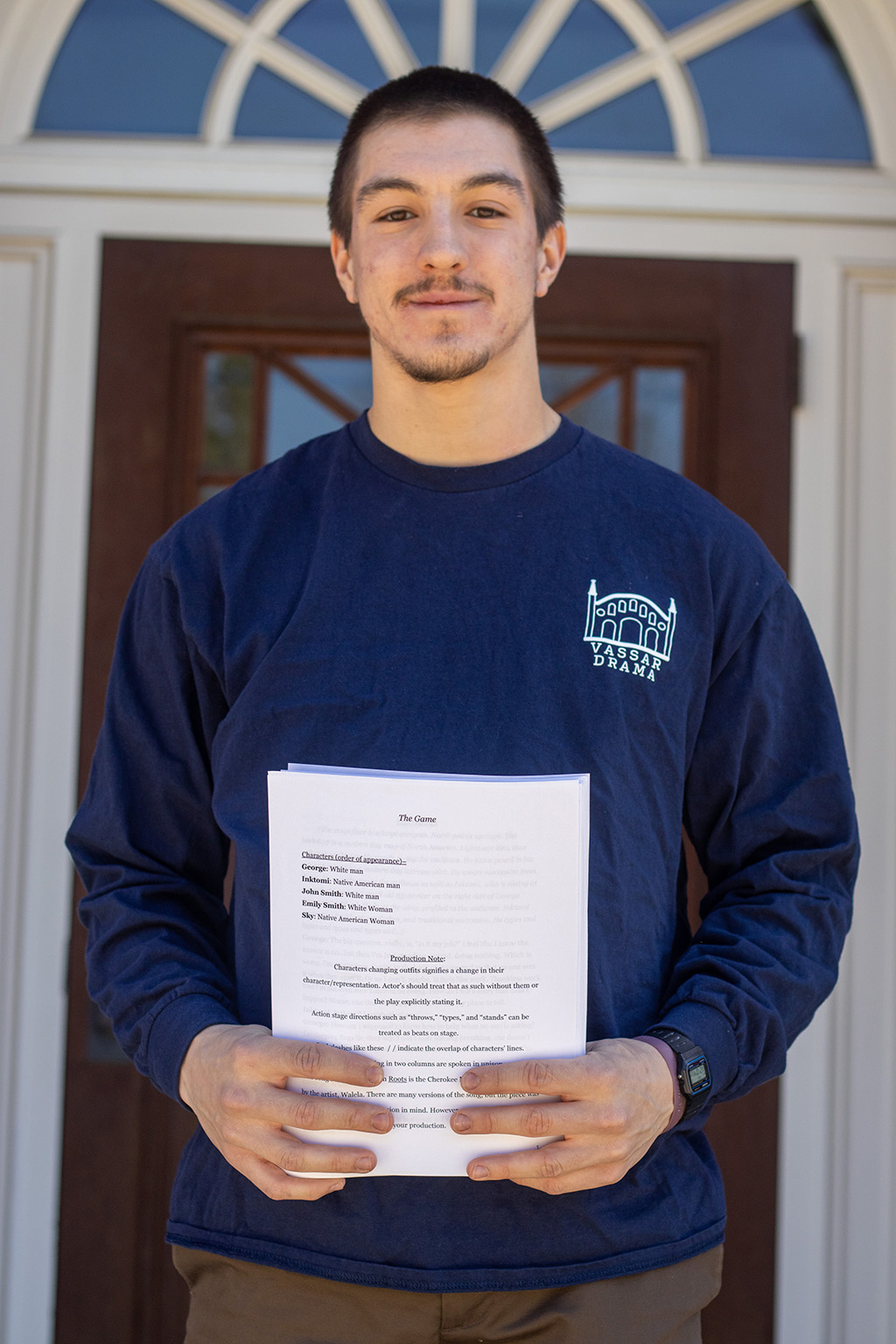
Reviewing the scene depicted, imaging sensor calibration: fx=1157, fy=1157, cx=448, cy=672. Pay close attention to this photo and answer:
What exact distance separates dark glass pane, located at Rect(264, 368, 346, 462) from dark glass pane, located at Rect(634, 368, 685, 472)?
601 mm

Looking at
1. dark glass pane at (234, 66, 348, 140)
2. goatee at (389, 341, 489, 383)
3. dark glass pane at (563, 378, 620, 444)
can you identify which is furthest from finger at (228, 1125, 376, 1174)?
dark glass pane at (234, 66, 348, 140)

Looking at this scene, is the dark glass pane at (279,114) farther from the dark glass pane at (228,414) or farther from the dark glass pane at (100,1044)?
the dark glass pane at (100,1044)

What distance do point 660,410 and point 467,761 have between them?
4.50 ft

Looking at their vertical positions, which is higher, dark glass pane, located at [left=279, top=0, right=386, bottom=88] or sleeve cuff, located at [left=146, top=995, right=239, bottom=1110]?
dark glass pane, located at [left=279, top=0, right=386, bottom=88]

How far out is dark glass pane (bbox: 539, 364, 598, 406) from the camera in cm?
233

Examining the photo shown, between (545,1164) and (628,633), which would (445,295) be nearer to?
(628,633)

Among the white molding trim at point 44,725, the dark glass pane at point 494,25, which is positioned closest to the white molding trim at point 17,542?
the white molding trim at point 44,725

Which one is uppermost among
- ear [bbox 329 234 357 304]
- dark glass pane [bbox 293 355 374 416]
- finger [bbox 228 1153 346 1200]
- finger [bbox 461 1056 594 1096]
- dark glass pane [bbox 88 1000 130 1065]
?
dark glass pane [bbox 293 355 374 416]

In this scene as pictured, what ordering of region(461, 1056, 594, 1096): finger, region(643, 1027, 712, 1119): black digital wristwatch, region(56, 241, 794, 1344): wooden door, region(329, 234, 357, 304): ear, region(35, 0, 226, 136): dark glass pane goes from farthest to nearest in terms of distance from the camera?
1. region(35, 0, 226, 136): dark glass pane
2. region(56, 241, 794, 1344): wooden door
3. region(329, 234, 357, 304): ear
4. region(643, 1027, 712, 1119): black digital wristwatch
5. region(461, 1056, 594, 1096): finger

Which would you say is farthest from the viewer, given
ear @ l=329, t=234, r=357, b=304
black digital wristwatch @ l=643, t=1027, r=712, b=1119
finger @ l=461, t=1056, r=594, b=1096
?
ear @ l=329, t=234, r=357, b=304

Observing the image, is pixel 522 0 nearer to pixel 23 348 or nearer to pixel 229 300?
pixel 229 300

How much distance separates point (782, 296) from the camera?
2299 millimetres

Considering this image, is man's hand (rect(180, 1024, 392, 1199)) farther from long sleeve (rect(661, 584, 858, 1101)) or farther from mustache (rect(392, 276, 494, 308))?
mustache (rect(392, 276, 494, 308))

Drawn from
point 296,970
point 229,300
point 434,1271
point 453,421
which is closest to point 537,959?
point 296,970
